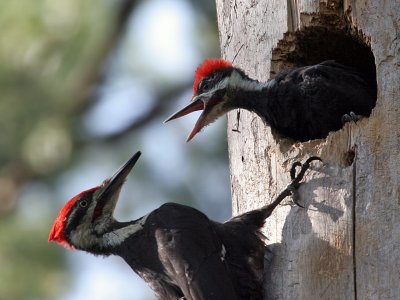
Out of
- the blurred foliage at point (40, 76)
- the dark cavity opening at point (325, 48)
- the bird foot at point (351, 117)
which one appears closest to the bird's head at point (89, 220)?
the dark cavity opening at point (325, 48)

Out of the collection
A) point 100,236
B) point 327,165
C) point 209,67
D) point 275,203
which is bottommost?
point 100,236

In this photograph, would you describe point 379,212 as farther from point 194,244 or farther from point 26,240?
point 26,240

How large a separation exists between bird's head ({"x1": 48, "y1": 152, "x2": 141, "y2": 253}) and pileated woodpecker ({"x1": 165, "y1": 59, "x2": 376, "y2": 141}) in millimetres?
658

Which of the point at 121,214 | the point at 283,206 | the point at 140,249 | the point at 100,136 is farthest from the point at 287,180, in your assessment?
the point at 100,136

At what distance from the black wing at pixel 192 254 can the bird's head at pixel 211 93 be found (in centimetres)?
65

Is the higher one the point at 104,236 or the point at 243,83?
the point at 243,83

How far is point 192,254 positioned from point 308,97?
0.97 m

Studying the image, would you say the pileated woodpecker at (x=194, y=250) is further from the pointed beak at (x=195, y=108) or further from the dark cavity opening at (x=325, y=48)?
the pointed beak at (x=195, y=108)

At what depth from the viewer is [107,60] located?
6.72 meters

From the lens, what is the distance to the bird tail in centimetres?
351

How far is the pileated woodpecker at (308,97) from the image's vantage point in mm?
3828

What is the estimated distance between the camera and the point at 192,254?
3.54m

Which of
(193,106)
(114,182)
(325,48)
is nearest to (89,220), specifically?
(114,182)

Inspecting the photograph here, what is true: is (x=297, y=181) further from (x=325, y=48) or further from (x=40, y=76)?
(x=40, y=76)
